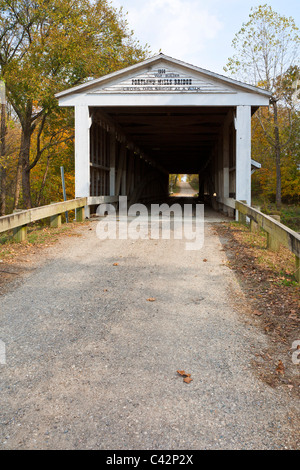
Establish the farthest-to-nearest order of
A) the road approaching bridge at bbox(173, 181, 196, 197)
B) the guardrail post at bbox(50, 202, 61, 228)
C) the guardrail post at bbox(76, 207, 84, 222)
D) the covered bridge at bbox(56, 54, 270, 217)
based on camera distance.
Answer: the road approaching bridge at bbox(173, 181, 196, 197) → the covered bridge at bbox(56, 54, 270, 217) → the guardrail post at bbox(76, 207, 84, 222) → the guardrail post at bbox(50, 202, 61, 228)

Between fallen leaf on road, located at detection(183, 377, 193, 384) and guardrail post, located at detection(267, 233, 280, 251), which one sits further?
guardrail post, located at detection(267, 233, 280, 251)

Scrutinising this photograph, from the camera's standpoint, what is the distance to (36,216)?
7980mm

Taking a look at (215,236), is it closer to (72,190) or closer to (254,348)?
(254,348)

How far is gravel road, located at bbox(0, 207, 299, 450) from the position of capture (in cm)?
222

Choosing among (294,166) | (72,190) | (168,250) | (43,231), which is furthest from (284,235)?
(72,190)

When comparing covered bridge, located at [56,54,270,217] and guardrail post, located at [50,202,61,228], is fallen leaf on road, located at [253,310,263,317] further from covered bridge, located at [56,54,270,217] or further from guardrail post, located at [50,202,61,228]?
covered bridge, located at [56,54,270,217]

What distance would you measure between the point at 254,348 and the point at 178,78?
10.4 metres

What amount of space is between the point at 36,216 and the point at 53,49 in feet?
40.7

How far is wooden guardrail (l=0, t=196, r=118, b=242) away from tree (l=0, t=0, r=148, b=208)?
7.94m

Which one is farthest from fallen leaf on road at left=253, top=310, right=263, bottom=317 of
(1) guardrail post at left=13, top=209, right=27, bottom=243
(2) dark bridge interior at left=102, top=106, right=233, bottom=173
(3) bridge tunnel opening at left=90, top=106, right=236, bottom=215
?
(2) dark bridge interior at left=102, top=106, right=233, bottom=173

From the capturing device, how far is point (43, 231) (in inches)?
350

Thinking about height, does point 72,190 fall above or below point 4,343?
above
